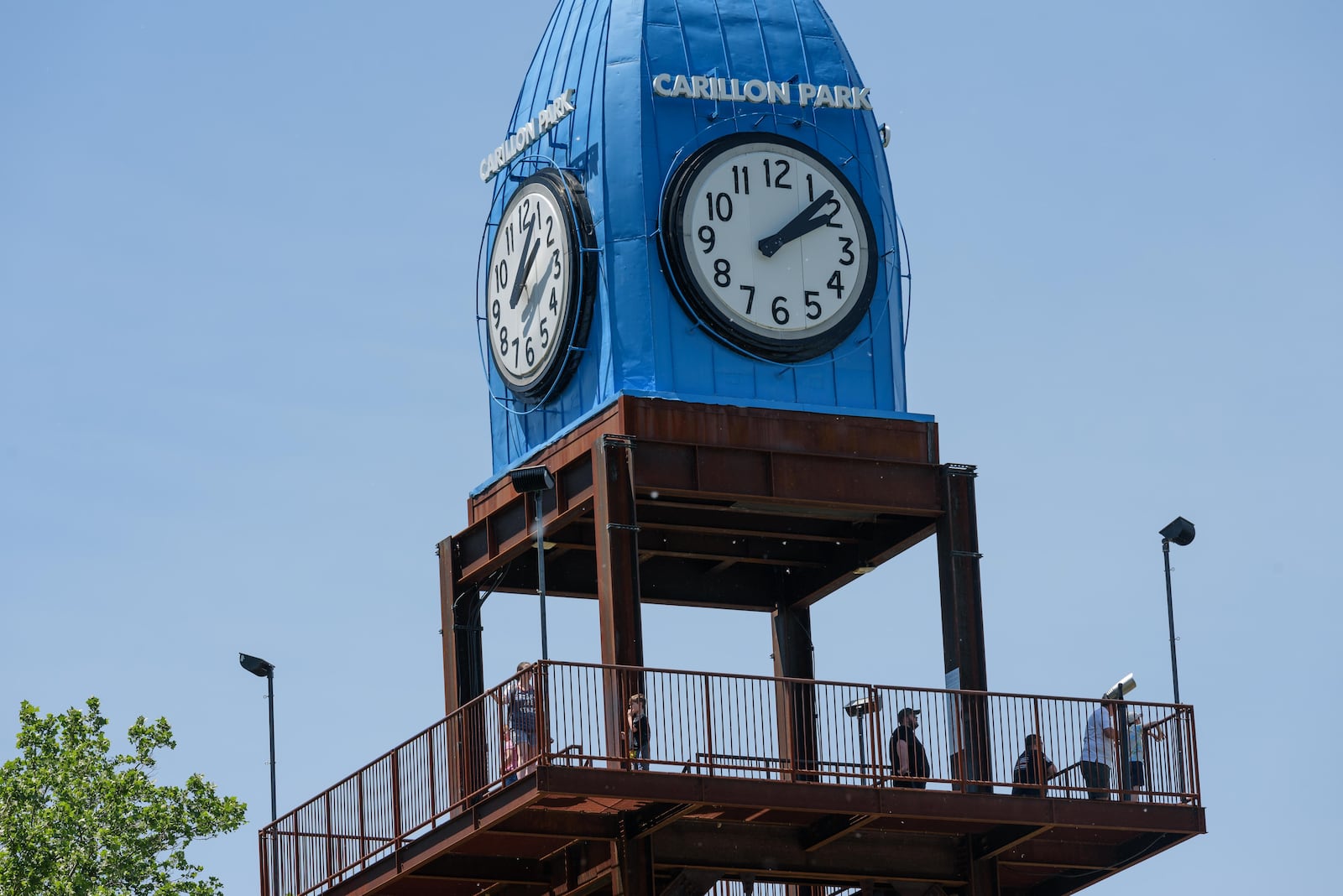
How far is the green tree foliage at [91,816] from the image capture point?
221 feet

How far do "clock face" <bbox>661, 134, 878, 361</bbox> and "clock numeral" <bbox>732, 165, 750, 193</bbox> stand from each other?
0.01 meters

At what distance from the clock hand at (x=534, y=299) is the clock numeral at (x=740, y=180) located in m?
3.04

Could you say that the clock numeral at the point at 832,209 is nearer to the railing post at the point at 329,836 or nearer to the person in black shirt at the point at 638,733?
the person in black shirt at the point at 638,733

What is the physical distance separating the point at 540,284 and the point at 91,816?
17556 millimetres

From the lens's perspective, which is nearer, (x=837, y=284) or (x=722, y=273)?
(x=722, y=273)

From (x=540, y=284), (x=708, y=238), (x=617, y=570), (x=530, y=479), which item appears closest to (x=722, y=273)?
(x=708, y=238)

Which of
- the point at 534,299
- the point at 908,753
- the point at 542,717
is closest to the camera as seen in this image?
the point at 542,717

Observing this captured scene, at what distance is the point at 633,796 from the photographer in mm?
50438

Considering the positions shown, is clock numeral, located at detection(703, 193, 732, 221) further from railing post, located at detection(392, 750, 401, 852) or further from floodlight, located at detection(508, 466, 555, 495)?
railing post, located at detection(392, 750, 401, 852)

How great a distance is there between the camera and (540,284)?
2233 inches

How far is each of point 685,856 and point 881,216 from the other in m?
10.6

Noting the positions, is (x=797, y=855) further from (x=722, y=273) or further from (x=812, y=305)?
(x=722, y=273)

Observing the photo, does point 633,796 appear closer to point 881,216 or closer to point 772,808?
point 772,808

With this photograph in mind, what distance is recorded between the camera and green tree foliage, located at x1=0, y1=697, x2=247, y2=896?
67.4 metres
